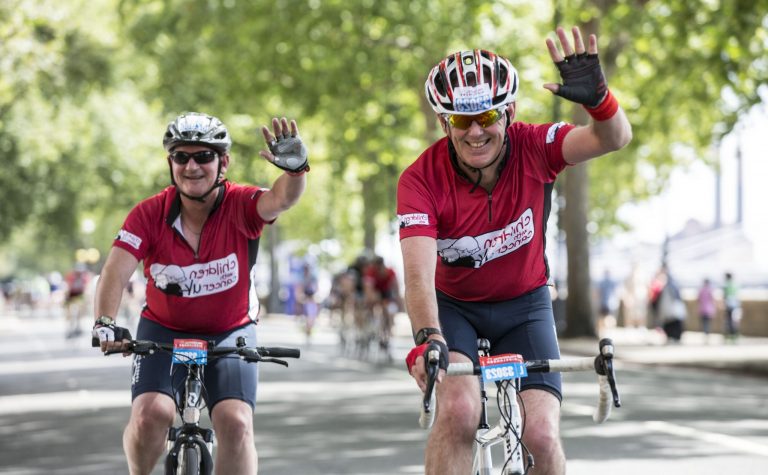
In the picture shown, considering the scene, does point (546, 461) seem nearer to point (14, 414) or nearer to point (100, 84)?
point (14, 414)

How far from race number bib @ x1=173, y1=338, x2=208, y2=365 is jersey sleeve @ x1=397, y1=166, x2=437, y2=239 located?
127 cm

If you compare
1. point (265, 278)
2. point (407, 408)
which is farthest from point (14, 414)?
point (265, 278)

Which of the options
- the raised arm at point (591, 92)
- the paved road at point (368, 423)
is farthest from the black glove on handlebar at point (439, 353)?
the paved road at point (368, 423)

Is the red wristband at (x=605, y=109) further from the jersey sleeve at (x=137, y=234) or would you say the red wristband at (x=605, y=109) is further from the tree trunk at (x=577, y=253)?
the tree trunk at (x=577, y=253)

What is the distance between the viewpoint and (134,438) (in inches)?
250

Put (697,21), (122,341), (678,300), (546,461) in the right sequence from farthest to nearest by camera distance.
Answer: (678,300) → (697,21) → (122,341) → (546,461)

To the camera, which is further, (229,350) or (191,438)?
(229,350)

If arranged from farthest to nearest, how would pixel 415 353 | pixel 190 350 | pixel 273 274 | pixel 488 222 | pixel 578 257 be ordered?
pixel 273 274 < pixel 578 257 < pixel 190 350 < pixel 488 222 < pixel 415 353

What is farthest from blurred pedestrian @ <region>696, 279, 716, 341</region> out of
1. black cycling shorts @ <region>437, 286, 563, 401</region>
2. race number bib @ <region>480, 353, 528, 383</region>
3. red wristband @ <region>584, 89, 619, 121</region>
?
race number bib @ <region>480, 353, 528, 383</region>

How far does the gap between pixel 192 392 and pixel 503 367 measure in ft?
5.94

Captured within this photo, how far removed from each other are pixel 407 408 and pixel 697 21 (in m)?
9.59

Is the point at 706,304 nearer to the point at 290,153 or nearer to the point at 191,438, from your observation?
the point at 290,153

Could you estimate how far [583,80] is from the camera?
502 centimetres

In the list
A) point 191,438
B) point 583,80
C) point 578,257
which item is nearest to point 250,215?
point 191,438
